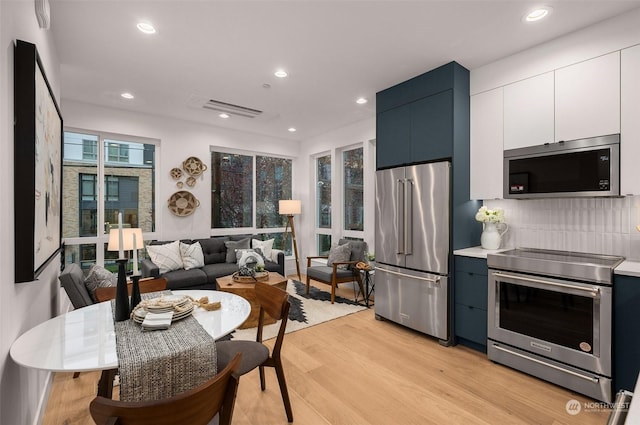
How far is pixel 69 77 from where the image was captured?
3.39 metres

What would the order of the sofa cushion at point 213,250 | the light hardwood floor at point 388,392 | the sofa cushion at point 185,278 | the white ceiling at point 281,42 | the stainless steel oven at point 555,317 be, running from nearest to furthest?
1. the light hardwood floor at point 388,392
2. the stainless steel oven at point 555,317
3. the white ceiling at point 281,42
4. the sofa cushion at point 185,278
5. the sofa cushion at point 213,250

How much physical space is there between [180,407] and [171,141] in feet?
15.5

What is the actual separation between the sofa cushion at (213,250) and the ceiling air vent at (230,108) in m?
2.00

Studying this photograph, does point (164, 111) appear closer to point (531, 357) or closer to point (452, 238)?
point (452, 238)

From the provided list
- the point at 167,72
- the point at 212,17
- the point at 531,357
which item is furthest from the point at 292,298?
the point at 212,17

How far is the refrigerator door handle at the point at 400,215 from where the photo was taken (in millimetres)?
3342

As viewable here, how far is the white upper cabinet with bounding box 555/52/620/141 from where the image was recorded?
2.37 meters

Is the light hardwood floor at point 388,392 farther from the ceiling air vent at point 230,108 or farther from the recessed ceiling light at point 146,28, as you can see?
the ceiling air vent at point 230,108

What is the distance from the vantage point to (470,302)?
2920mm

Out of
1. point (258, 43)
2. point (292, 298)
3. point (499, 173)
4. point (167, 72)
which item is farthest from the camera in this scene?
point (292, 298)

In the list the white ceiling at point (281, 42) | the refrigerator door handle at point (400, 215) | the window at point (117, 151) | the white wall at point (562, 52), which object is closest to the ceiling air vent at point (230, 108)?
the white ceiling at point (281, 42)

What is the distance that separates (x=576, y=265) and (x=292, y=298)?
3.33 meters

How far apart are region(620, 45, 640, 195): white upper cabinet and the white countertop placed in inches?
20.6

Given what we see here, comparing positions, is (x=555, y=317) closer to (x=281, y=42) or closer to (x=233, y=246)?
(x=281, y=42)
